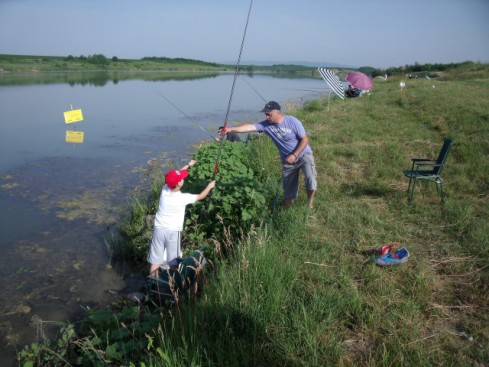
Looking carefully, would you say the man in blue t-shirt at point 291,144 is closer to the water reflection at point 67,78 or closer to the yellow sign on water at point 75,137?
the yellow sign on water at point 75,137

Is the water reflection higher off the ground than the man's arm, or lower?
higher

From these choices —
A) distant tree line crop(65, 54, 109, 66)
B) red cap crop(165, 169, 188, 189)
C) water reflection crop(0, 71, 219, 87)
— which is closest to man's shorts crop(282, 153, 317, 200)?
red cap crop(165, 169, 188, 189)

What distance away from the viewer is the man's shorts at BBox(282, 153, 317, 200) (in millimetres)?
5152

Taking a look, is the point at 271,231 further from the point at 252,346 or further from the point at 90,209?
the point at 90,209

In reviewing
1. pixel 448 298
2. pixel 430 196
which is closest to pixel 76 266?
pixel 448 298

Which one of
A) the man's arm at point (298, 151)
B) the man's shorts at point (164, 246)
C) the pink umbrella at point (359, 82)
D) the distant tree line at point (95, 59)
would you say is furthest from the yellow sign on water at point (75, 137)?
the distant tree line at point (95, 59)

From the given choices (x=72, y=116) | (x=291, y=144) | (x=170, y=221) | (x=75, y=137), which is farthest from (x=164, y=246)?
(x=75, y=137)

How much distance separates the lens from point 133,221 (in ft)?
20.2

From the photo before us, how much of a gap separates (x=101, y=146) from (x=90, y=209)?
5781 mm

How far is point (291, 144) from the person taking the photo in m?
5.23

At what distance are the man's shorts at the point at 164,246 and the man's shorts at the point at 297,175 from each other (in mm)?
2029

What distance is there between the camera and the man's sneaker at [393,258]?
362 centimetres

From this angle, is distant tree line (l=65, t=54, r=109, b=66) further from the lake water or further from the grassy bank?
the grassy bank

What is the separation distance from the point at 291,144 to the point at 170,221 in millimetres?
2248
